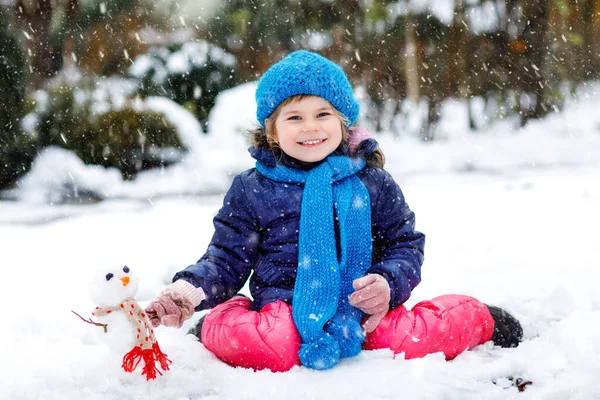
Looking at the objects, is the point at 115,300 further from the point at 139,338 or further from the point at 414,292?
the point at 414,292

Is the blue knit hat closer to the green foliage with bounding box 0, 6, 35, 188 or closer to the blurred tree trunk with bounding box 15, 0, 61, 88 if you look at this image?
the green foliage with bounding box 0, 6, 35, 188

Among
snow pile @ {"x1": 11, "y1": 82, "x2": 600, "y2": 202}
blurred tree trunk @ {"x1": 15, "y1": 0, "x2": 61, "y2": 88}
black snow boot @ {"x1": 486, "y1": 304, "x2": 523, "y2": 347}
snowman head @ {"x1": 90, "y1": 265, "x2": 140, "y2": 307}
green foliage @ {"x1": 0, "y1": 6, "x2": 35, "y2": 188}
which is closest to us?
snowman head @ {"x1": 90, "y1": 265, "x2": 140, "y2": 307}

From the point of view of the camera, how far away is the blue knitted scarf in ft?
7.20

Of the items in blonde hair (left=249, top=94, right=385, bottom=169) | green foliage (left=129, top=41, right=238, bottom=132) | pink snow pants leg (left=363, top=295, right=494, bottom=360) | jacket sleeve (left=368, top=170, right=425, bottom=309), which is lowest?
pink snow pants leg (left=363, top=295, right=494, bottom=360)

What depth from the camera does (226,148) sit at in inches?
302

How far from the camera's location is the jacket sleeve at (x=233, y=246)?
7.78 ft

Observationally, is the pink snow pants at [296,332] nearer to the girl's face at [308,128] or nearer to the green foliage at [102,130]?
the girl's face at [308,128]

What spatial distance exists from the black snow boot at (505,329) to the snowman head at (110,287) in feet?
4.28

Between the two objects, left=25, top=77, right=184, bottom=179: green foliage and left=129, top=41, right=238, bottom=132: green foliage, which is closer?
left=25, top=77, right=184, bottom=179: green foliage

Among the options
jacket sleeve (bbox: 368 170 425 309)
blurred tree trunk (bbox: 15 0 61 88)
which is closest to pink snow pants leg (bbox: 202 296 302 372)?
jacket sleeve (bbox: 368 170 425 309)

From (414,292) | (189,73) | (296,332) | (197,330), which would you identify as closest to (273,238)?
(296,332)

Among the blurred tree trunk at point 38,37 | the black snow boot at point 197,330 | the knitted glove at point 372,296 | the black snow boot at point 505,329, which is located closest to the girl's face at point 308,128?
the knitted glove at point 372,296

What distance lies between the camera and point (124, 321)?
200cm

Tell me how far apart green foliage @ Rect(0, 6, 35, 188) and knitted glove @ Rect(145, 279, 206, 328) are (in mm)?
4660
